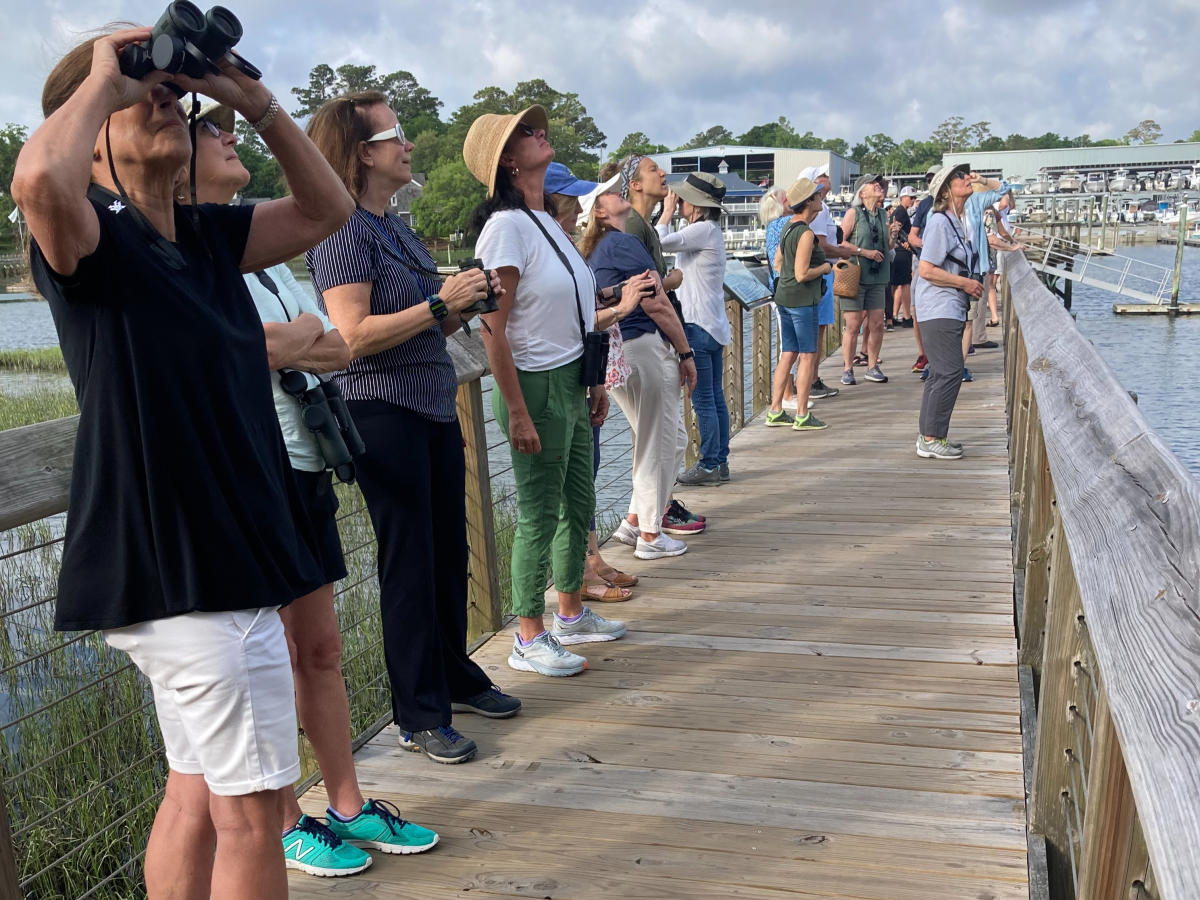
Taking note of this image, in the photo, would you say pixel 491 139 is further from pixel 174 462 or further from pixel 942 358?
pixel 942 358

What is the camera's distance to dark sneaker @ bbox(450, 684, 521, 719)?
3070 mm

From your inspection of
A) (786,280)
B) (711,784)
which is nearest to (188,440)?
(711,784)

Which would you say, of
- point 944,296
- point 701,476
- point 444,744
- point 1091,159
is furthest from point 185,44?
point 1091,159

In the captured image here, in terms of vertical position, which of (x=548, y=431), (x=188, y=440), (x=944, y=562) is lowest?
(x=944, y=562)

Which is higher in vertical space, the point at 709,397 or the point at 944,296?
the point at 944,296

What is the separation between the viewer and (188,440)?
1.52m

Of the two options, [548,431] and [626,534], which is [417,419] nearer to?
[548,431]

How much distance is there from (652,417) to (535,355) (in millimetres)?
1363

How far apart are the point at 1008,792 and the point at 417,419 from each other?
1.69 metres

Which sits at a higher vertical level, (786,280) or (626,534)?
(786,280)

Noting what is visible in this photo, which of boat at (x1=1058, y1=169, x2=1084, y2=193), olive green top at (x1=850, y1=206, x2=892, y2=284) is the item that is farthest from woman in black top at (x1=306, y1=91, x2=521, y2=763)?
boat at (x1=1058, y1=169, x2=1084, y2=193)

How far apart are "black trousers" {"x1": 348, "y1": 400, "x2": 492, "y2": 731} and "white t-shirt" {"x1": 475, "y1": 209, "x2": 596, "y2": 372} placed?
48 centimetres

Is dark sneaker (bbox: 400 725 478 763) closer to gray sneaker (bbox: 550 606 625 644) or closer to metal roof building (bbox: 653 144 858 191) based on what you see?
gray sneaker (bbox: 550 606 625 644)

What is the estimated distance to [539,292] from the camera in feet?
10.3
